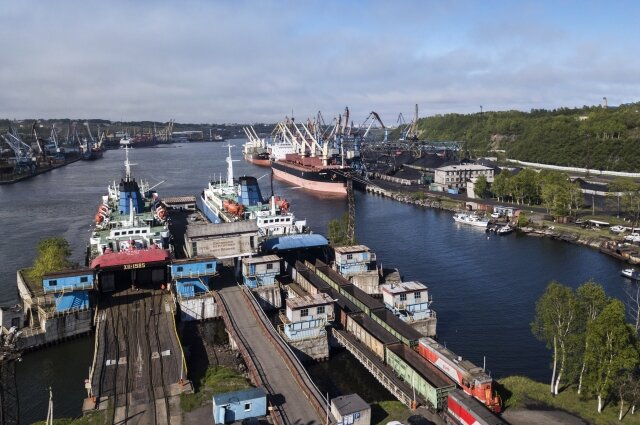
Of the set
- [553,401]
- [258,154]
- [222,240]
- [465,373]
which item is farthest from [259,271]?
[258,154]

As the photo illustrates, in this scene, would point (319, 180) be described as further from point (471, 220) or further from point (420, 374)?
point (420, 374)

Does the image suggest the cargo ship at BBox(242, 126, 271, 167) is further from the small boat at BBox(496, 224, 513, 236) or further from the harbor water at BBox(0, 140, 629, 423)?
the small boat at BBox(496, 224, 513, 236)

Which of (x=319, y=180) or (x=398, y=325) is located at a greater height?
(x=319, y=180)

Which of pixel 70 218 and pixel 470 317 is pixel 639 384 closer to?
pixel 470 317

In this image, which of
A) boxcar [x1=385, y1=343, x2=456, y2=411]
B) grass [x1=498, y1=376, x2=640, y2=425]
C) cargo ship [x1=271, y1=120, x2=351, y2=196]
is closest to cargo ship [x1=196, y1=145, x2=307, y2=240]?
boxcar [x1=385, y1=343, x2=456, y2=411]

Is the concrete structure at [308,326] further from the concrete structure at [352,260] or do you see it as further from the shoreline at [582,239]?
the shoreline at [582,239]

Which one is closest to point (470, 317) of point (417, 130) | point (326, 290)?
point (326, 290)

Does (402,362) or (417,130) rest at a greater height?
(417,130)
